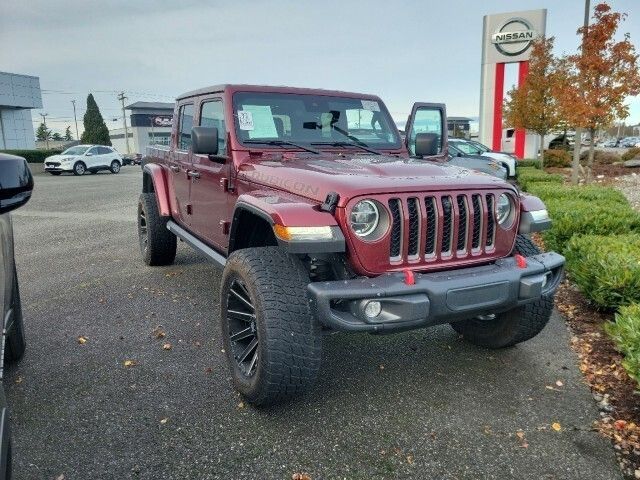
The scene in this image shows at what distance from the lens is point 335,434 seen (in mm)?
2797

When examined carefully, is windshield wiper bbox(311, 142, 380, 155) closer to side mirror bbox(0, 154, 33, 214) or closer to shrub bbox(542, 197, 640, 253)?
side mirror bbox(0, 154, 33, 214)

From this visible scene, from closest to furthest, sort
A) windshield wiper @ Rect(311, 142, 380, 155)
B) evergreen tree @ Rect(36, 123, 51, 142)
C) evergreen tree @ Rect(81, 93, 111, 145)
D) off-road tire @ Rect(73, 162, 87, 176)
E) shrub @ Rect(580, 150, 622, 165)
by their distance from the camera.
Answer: windshield wiper @ Rect(311, 142, 380, 155)
shrub @ Rect(580, 150, 622, 165)
off-road tire @ Rect(73, 162, 87, 176)
evergreen tree @ Rect(81, 93, 111, 145)
evergreen tree @ Rect(36, 123, 51, 142)

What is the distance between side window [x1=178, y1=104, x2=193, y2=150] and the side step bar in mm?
777

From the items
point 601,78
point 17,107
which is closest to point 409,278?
point 601,78

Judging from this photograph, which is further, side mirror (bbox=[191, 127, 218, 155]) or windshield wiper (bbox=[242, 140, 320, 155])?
windshield wiper (bbox=[242, 140, 320, 155])

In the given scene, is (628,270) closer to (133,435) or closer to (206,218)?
(206,218)

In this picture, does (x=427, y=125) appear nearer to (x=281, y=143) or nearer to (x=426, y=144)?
(x=426, y=144)

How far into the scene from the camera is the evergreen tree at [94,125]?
4644cm

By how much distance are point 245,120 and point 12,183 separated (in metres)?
2.50

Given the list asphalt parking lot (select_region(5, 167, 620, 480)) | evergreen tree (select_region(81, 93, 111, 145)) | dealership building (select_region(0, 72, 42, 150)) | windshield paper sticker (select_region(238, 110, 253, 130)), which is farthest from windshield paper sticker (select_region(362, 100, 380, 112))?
evergreen tree (select_region(81, 93, 111, 145))

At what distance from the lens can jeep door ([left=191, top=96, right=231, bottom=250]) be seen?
3.89 meters

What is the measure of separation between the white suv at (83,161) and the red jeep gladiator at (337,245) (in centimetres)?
2330

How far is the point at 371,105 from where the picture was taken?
445 centimetres

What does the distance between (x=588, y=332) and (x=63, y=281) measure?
5.21 meters
